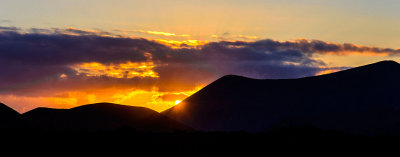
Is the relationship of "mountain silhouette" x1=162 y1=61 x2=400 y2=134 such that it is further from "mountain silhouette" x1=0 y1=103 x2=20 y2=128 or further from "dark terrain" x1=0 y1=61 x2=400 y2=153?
"mountain silhouette" x1=0 y1=103 x2=20 y2=128

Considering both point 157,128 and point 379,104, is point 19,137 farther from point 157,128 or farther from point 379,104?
point 379,104

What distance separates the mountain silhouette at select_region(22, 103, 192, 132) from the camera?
112 metres

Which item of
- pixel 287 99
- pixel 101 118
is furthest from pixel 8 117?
pixel 287 99

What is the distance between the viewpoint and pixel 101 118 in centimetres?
11731

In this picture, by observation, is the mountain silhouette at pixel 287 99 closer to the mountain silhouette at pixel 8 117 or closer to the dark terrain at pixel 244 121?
the dark terrain at pixel 244 121

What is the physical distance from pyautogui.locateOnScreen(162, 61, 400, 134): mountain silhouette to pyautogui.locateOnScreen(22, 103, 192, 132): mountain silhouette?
48.4 meters

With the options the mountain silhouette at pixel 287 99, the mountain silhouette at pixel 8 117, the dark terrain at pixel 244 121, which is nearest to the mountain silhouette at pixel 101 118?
the dark terrain at pixel 244 121

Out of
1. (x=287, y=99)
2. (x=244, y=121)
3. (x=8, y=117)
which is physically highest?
(x=287, y=99)

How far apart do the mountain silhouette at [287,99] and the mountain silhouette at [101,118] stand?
48397 millimetres

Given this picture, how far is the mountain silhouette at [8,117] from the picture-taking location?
94.3 metres

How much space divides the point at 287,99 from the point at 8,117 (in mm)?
98413

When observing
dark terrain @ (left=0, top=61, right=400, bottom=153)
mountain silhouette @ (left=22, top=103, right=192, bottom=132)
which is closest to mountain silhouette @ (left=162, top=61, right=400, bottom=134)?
dark terrain @ (left=0, top=61, right=400, bottom=153)

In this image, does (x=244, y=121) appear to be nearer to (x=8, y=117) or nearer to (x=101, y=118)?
(x=101, y=118)

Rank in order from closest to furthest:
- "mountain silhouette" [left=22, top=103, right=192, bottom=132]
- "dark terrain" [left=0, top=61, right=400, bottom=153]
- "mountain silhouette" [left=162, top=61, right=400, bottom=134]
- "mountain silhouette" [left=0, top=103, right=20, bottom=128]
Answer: "dark terrain" [left=0, top=61, right=400, bottom=153], "mountain silhouette" [left=0, top=103, right=20, bottom=128], "mountain silhouette" [left=22, top=103, right=192, bottom=132], "mountain silhouette" [left=162, top=61, right=400, bottom=134]
